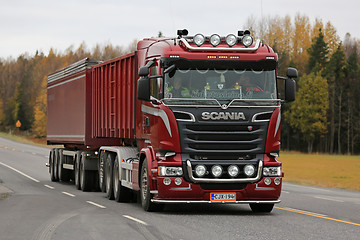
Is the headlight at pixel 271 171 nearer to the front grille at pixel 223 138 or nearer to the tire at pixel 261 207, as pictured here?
the front grille at pixel 223 138

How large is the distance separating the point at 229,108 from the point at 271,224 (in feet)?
8.56

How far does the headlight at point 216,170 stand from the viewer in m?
14.3

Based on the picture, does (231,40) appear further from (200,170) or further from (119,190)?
(119,190)

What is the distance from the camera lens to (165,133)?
14.3m

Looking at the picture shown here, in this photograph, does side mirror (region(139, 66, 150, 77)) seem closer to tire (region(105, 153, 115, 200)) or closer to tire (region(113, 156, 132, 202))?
tire (region(113, 156, 132, 202))

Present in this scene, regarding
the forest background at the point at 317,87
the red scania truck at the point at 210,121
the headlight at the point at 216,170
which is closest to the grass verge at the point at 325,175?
the red scania truck at the point at 210,121

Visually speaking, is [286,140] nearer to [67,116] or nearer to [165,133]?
[67,116]

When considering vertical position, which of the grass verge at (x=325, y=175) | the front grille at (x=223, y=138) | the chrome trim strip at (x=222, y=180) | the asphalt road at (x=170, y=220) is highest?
the front grille at (x=223, y=138)

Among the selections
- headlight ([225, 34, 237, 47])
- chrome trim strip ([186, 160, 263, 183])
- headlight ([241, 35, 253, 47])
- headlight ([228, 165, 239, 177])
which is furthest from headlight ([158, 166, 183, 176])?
headlight ([241, 35, 253, 47])

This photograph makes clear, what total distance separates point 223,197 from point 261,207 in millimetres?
1342

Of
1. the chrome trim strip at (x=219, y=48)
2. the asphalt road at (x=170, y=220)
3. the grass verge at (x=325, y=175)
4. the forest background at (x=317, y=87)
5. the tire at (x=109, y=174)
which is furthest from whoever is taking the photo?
the forest background at (x=317, y=87)

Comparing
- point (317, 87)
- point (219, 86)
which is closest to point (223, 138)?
point (219, 86)

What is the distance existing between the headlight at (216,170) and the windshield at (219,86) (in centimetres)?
130

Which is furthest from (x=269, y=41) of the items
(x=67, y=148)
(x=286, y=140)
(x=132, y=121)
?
(x=132, y=121)
